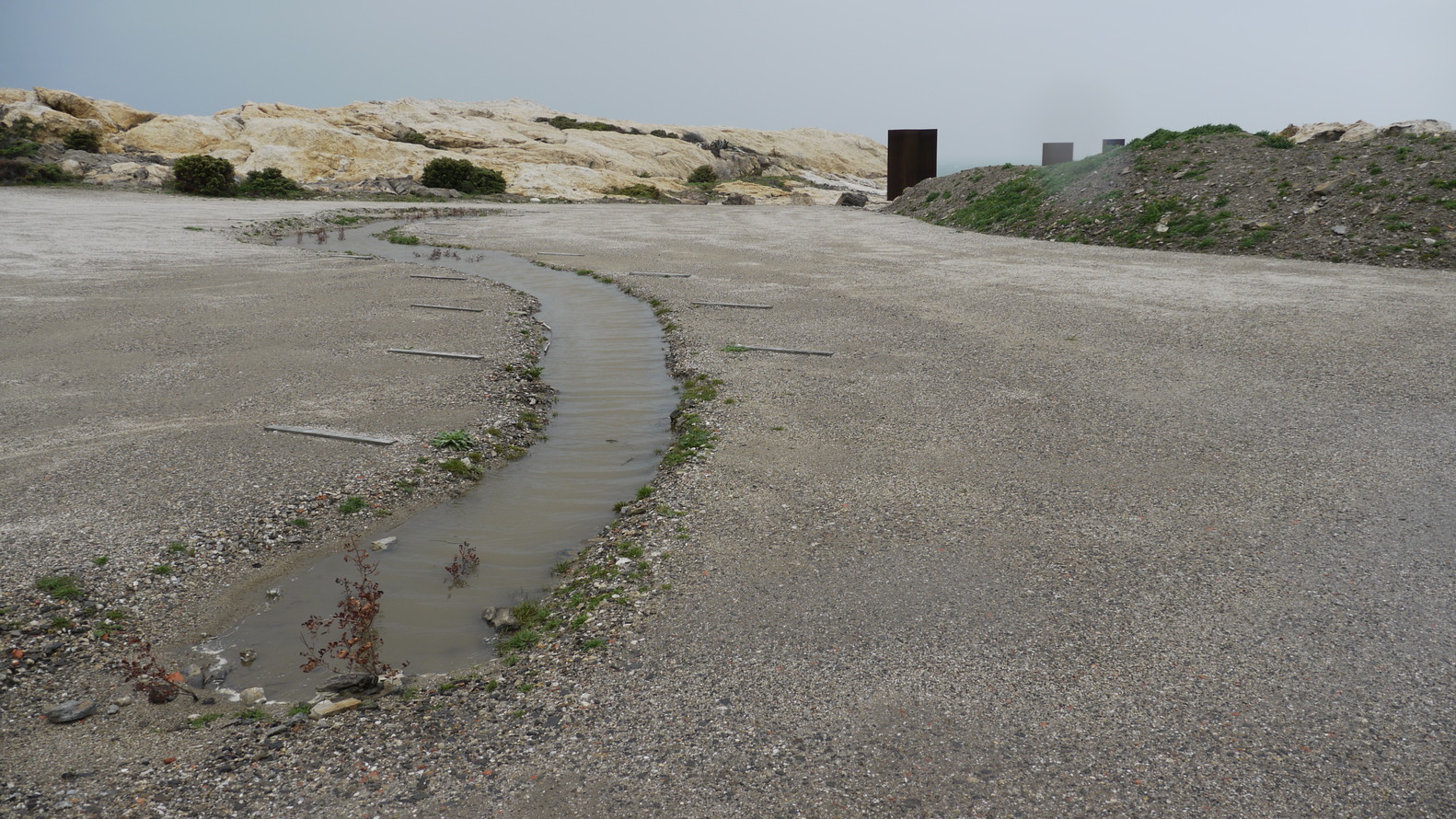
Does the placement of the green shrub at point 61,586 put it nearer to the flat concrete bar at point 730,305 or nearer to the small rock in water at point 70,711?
the small rock in water at point 70,711

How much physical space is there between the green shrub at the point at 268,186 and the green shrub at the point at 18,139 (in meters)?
9.71

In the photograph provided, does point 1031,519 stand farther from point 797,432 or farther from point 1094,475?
point 797,432

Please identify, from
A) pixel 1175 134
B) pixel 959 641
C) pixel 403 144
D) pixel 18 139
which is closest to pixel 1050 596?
pixel 959 641

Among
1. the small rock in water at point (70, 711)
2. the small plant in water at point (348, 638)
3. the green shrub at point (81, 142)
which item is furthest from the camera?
the green shrub at point (81, 142)

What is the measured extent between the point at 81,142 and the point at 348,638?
180 ft

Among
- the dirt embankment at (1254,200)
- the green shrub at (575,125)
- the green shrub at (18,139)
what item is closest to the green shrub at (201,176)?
the green shrub at (18,139)

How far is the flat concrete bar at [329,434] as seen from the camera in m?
7.57

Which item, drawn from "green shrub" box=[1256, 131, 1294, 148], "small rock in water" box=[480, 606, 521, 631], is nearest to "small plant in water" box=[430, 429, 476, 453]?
"small rock in water" box=[480, 606, 521, 631]

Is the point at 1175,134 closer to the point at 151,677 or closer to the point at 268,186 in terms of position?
the point at 151,677

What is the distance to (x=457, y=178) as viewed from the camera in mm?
44969

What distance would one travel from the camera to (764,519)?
615cm

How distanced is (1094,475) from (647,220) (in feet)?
87.2

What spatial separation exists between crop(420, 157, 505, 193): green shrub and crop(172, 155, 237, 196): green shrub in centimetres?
947

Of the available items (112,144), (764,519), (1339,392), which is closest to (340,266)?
(764,519)
